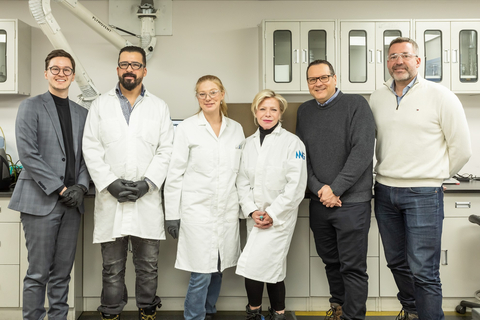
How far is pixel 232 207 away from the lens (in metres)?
2.04

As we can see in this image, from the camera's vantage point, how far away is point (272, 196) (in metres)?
2.03

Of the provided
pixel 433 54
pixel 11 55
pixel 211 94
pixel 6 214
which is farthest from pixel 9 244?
pixel 433 54

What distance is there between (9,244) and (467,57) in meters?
3.65

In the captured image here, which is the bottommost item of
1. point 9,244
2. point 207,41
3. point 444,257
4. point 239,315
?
point 239,315

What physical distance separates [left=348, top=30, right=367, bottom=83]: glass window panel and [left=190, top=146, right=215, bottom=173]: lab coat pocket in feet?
5.15

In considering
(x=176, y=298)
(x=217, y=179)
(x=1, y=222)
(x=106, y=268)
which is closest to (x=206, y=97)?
(x=217, y=179)

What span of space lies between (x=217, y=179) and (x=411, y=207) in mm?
1017

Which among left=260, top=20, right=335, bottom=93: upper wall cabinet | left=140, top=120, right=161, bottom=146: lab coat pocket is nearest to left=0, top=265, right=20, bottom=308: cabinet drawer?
left=140, top=120, right=161, bottom=146: lab coat pocket

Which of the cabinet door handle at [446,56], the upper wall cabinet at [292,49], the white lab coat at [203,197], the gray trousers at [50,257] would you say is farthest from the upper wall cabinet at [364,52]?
the gray trousers at [50,257]

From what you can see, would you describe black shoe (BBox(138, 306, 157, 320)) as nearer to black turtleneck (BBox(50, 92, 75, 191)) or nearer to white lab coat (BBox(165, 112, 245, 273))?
white lab coat (BBox(165, 112, 245, 273))

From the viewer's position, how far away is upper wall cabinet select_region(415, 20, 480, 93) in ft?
9.61

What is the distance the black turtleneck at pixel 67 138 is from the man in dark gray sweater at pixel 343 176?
1.31 m

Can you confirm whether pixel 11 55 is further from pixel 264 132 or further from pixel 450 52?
pixel 450 52

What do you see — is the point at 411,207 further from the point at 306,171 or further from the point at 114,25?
the point at 114,25
